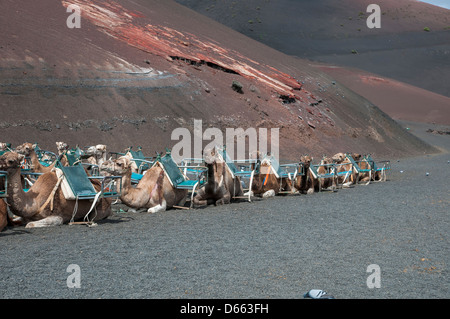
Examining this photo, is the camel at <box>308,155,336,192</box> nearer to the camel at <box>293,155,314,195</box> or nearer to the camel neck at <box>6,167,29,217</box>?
the camel at <box>293,155,314,195</box>

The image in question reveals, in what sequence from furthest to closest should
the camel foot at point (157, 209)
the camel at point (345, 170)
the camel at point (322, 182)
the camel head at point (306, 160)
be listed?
1. the camel at point (345, 170)
2. the camel at point (322, 182)
3. the camel head at point (306, 160)
4. the camel foot at point (157, 209)

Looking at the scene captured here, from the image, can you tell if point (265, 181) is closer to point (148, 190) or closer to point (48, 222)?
point (148, 190)

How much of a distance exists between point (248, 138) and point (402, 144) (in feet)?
54.9

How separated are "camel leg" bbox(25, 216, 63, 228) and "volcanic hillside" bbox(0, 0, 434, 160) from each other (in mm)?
16239

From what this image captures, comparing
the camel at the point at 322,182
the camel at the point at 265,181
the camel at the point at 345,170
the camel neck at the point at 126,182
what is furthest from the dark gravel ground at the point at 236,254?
the camel at the point at 345,170

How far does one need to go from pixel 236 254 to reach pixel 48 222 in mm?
3389

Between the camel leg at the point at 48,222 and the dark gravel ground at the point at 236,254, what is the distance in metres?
0.19

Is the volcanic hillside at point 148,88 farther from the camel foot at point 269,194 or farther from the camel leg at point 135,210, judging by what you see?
the camel leg at point 135,210

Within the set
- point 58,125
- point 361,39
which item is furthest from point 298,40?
point 58,125

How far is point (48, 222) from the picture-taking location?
8984mm

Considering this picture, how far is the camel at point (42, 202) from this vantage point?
8.40 metres

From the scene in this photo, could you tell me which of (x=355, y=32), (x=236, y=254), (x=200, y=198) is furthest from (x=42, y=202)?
(x=355, y=32)

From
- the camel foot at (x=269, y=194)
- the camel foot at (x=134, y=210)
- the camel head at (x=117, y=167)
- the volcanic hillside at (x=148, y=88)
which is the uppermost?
the volcanic hillside at (x=148, y=88)

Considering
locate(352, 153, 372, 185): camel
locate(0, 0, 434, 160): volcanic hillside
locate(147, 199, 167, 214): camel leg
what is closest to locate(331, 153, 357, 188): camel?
locate(352, 153, 372, 185): camel
